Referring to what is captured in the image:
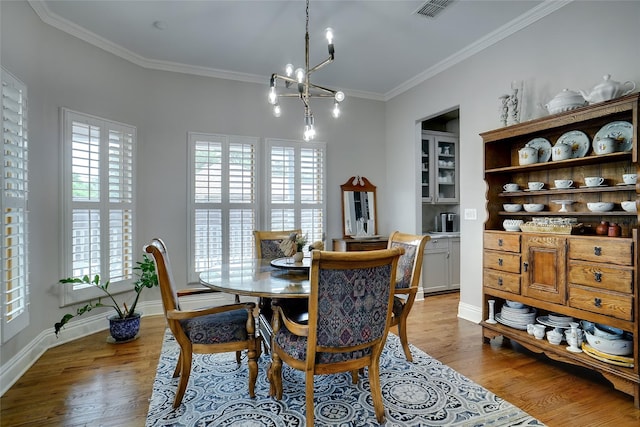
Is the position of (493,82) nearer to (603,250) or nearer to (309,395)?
(603,250)

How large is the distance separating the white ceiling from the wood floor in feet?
9.83

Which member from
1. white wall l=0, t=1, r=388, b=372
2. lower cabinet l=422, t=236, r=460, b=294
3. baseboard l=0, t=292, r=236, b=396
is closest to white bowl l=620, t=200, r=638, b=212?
lower cabinet l=422, t=236, r=460, b=294

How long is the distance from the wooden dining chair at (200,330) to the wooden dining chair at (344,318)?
346 mm

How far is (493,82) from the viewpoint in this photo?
349 cm

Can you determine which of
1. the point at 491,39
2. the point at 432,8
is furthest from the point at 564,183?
the point at 432,8

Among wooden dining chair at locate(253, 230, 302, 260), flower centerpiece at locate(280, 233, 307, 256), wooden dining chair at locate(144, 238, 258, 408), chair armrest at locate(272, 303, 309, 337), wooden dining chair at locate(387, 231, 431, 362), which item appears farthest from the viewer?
wooden dining chair at locate(253, 230, 302, 260)

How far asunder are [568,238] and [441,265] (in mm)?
2601

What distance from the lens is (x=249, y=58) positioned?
12.8 ft

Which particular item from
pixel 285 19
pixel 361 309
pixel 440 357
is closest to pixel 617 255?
pixel 440 357

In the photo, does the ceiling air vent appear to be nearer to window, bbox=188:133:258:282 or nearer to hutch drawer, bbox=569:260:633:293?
hutch drawer, bbox=569:260:633:293

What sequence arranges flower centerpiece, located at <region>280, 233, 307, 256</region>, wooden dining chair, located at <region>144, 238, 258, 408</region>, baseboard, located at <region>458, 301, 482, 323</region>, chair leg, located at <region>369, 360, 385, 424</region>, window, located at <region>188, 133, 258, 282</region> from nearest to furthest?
chair leg, located at <region>369, 360, 385, 424</region>, wooden dining chair, located at <region>144, 238, 258, 408</region>, flower centerpiece, located at <region>280, 233, 307, 256</region>, baseboard, located at <region>458, 301, 482, 323</region>, window, located at <region>188, 133, 258, 282</region>

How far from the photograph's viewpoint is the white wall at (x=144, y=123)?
112 inches

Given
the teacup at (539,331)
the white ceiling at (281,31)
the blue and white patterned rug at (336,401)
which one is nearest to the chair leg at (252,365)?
the blue and white patterned rug at (336,401)

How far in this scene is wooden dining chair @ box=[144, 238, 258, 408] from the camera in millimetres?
2025
